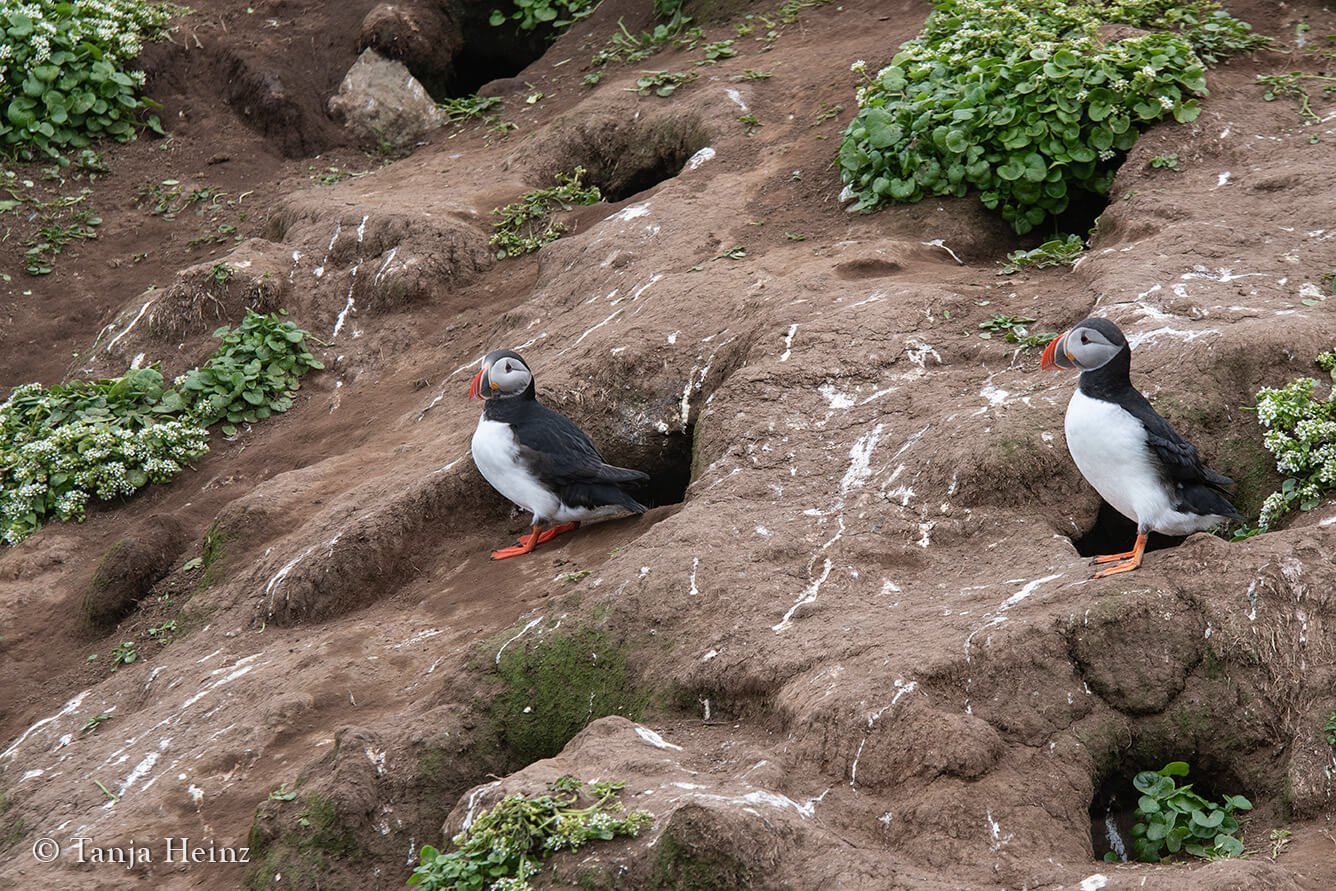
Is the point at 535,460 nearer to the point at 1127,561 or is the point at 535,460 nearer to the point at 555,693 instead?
the point at 555,693

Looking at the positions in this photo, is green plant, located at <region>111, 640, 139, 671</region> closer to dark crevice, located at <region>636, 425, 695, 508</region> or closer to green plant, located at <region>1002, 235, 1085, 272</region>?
dark crevice, located at <region>636, 425, 695, 508</region>

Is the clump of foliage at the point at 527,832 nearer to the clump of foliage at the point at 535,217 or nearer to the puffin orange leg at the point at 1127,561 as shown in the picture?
the puffin orange leg at the point at 1127,561

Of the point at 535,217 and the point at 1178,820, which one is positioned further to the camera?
the point at 535,217

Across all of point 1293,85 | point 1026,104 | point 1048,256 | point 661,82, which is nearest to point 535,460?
point 1048,256

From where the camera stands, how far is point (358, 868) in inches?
185

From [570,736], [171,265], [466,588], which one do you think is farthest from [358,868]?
[171,265]

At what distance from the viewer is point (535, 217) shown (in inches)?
409

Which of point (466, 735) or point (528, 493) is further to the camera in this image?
point (528, 493)

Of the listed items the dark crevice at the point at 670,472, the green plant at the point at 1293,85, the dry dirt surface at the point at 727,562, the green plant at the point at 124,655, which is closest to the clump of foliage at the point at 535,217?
the dry dirt surface at the point at 727,562

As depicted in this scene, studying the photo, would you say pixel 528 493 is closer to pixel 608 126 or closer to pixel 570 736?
pixel 570 736

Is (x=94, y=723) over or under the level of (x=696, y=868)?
under

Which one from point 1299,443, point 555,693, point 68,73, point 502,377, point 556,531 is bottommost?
point 556,531

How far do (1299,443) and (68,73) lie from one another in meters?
12.7

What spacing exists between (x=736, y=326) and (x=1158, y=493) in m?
2.96
